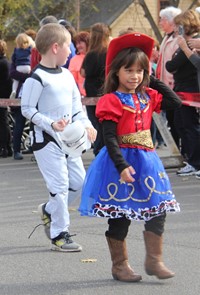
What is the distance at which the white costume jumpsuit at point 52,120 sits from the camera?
295 inches

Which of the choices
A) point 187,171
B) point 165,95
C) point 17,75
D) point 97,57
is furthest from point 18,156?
point 165,95

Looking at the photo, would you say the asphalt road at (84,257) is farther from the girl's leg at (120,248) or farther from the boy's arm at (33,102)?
the boy's arm at (33,102)

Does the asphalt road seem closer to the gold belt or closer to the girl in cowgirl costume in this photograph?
the girl in cowgirl costume

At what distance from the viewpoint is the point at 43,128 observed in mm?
7441

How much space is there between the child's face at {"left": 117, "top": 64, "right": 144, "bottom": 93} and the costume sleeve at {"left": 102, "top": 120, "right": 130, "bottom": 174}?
299 millimetres

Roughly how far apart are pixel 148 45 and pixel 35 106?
137 centimetres

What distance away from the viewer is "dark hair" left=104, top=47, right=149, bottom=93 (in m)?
6.46

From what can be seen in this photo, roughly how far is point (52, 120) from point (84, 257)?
1.13 meters

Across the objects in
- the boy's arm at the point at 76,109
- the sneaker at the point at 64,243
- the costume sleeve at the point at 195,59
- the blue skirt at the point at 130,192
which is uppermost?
the costume sleeve at the point at 195,59

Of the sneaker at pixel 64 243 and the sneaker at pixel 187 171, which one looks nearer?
the sneaker at pixel 64 243

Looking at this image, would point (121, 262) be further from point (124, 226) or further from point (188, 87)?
point (188, 87)

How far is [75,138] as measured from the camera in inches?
288

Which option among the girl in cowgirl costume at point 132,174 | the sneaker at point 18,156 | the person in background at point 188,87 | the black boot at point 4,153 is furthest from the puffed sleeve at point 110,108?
the black boot at point 4,153

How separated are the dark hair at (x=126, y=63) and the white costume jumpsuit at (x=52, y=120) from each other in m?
1.00
